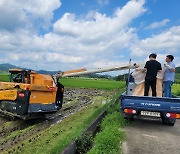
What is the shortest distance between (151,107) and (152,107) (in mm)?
33

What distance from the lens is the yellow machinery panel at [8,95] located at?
37.1ft

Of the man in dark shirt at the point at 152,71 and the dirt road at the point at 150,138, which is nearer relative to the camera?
the dirt road at the point at 150,138

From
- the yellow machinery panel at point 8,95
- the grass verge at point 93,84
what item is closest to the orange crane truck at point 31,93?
the yellow machinery panel at point 8,95

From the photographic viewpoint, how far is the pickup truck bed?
29.0 feet

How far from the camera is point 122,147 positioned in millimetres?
6477

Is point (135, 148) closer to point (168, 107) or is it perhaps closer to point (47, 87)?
point (168, 107)

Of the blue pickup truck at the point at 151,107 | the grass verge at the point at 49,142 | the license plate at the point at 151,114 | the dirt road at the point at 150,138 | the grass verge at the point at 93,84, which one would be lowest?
the grass verge at the point at 49,142

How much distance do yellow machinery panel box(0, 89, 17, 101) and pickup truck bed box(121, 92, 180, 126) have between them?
4.69 meters

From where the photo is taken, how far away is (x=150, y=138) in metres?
7.73

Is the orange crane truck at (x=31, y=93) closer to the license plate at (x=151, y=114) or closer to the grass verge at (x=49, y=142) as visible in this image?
the grass verge at (x=49, y=142)

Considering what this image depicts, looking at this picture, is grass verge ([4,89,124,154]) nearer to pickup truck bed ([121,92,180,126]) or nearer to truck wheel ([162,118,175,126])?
pickup truck bed ([121,92,180,126])

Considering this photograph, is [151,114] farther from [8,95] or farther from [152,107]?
[8,95]

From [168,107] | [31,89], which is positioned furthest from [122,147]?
[31,89]

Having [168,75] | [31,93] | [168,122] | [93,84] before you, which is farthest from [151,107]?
→ [93,84]
